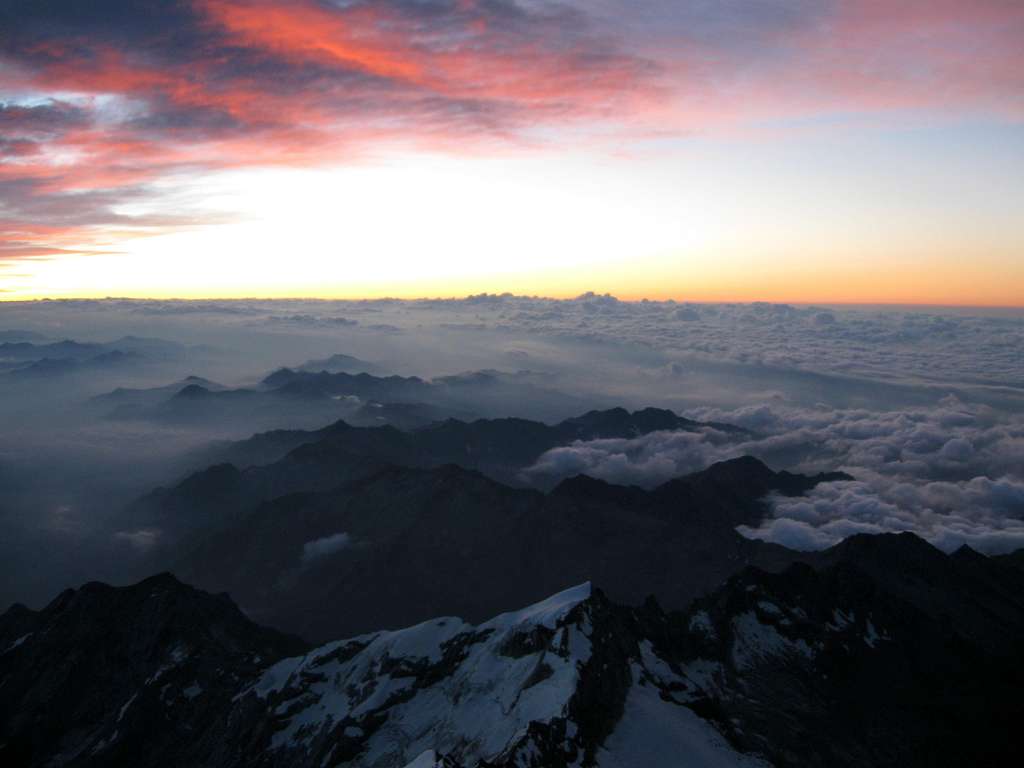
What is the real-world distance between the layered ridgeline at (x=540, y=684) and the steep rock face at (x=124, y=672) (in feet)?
1.41

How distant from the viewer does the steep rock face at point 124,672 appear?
127812 mm

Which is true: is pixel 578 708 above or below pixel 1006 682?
above

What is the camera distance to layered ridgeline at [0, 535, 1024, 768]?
98.6m

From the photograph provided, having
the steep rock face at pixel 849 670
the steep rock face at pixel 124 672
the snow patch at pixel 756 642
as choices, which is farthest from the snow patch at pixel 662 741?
the steep rock face at pixel 124 672

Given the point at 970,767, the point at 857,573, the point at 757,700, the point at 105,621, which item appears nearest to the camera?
the point at 970,767

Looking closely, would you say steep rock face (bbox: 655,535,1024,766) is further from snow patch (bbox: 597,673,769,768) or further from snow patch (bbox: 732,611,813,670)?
snow patch (bbox: 597,673,769,768)

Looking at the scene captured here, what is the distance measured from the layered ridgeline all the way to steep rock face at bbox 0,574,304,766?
1.41 ft

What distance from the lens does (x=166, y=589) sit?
15212 centimetres

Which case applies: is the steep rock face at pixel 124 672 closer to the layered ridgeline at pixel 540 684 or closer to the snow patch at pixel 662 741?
the layered ridgeline at pixel 540 684

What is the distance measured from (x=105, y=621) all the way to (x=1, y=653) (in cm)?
2746

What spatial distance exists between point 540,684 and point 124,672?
10857 cm

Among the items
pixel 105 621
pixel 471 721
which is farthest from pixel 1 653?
pixel 471 721

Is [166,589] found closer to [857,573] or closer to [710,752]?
[710,752]

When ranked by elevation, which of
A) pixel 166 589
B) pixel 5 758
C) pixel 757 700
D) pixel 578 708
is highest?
pixel 578 708
